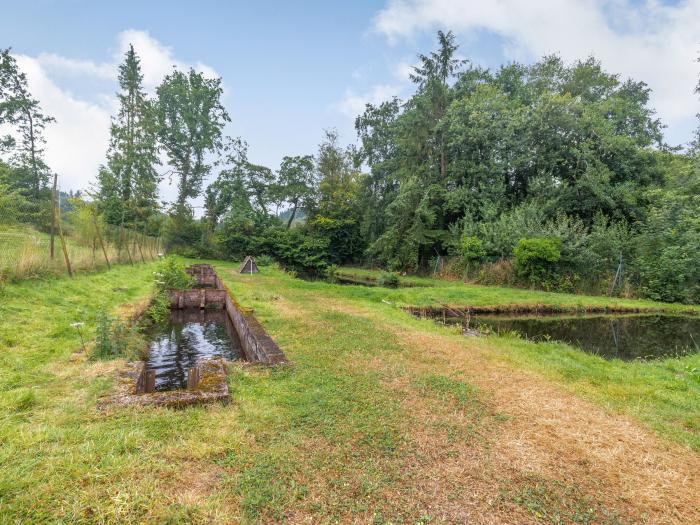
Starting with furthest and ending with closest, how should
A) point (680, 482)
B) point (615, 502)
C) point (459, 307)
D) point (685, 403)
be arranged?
point (459, 307)
point (685, 403)
point (680, 482)
point (615, 502)

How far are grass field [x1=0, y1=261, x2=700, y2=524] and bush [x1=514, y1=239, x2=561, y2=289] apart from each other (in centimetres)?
988

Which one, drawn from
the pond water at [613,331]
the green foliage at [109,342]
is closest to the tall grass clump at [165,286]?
the green foliage at [109,342]

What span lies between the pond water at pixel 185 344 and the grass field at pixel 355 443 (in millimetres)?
1222

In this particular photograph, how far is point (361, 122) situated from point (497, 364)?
88.9ft

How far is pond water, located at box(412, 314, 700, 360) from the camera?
24.6ft

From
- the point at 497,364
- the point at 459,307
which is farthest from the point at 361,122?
the point at 497,364

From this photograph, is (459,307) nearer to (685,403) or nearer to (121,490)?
(685,403)

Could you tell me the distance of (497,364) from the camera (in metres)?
4.98

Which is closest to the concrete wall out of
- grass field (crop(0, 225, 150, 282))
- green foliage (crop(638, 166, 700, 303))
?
grass field (crop(0, 225, 150, 282))

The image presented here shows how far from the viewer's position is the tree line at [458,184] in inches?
578

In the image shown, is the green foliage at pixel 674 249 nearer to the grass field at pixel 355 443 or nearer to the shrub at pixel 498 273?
the shrub at pixel 498 273

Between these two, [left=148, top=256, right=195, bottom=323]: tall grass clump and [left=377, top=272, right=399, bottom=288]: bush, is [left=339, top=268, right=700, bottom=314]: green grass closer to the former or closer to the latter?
[left=377, top=272, right=399, bottom=288]: bush

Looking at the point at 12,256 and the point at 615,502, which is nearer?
the point at 615,502

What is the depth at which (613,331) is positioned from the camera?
9211 millimetres
